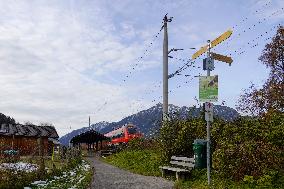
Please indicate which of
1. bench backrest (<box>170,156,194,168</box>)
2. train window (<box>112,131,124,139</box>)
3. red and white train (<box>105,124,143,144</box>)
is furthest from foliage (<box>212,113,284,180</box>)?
train window (<box>112,131,124,139</box>)

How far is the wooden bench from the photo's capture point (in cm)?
1596

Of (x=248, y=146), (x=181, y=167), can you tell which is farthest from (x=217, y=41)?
(x=181, y=167)

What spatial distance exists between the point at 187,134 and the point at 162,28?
11.6m

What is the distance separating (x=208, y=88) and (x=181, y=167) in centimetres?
654

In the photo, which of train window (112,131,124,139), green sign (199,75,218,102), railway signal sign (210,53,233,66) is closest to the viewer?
green sign (199,75,218,102)

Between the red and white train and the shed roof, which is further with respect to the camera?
the shed roof

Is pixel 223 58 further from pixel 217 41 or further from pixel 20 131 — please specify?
pixel 20 131

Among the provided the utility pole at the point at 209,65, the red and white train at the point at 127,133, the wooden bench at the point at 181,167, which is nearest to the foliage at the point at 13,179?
the wooden bench at the point at 181,167

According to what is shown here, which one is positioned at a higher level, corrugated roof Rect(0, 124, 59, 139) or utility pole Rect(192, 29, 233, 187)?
utility pole Rect(192, 29, 233, 187)

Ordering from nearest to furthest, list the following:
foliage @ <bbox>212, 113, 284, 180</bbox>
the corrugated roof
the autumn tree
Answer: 1. foliage @ <bbox>212, 113, 284, 180</bbox>
2. the autumn tree
3. the corrugated roof

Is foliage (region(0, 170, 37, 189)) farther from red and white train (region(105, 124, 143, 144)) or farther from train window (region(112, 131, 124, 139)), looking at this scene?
train window (region(112, 131, 124, 139))

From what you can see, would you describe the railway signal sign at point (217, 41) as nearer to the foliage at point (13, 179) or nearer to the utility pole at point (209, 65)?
the utility pole at point (209, 65)

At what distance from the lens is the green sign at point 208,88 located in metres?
12.3

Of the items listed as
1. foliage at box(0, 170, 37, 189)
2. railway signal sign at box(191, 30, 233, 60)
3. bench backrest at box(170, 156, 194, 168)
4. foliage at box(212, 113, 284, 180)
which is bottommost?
foliage at box(0, 170, 37, 189)
